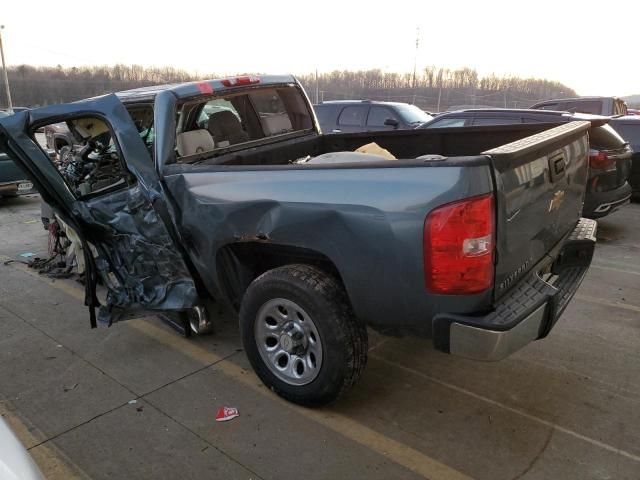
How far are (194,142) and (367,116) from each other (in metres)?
8.51

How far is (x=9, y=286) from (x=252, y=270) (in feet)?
11.1

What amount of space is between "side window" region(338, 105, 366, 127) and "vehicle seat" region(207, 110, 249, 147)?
777 centimetres

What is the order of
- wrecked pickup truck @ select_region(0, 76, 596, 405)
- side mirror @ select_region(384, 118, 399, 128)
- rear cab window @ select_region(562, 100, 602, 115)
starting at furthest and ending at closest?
1. rear cab window @ select_region(562, 100, 602, 115)
2. side mirror @ select_region(384, 118, 399, 128)
3. wrecked pickup truck @ select_region(0, 76, 596, 405)

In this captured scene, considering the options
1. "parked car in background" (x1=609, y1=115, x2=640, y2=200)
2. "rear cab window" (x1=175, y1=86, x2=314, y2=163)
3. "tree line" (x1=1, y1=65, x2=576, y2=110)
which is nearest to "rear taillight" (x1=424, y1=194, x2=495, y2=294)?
"rear cab window" (x1=175, y1=86, x2=314, y2=163)

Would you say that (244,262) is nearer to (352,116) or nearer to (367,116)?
(367,116)

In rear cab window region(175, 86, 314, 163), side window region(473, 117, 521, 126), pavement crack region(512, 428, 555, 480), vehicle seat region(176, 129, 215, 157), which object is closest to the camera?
pavement crack region(512, 428, 555, 480)

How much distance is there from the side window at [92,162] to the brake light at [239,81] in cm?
100

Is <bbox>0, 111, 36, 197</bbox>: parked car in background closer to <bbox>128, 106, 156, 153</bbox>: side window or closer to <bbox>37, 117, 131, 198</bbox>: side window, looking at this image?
<bbox>37, 117, 131, 198</bbox>: side window

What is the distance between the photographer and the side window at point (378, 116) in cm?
1171

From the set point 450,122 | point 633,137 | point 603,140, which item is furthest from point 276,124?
point 633,137

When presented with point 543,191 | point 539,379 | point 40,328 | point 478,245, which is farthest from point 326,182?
point 40,328

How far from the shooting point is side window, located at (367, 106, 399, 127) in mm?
11711

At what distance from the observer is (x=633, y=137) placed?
895 cm

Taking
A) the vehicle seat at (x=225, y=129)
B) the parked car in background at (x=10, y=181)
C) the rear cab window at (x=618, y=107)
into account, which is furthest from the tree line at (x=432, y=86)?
the vehicle seat at (x=225, y=129)
